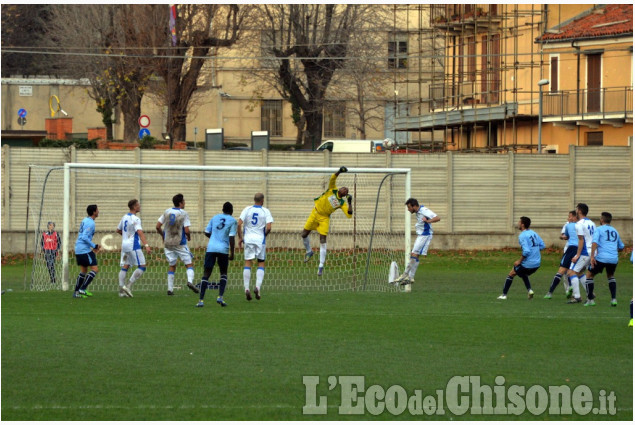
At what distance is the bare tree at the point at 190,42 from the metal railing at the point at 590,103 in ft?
45.4

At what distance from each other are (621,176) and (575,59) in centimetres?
1287

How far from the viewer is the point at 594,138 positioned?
4609 cm

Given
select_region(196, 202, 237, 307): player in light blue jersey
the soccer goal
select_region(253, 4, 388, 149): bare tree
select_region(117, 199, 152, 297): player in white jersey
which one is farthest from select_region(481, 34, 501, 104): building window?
select_region(196, 202, 237, 307): player in light blue jersey

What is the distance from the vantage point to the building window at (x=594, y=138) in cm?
4588

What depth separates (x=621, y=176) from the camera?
34562 millimetres

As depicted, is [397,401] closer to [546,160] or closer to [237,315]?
[237,315]

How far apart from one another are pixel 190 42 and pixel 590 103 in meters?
16.9

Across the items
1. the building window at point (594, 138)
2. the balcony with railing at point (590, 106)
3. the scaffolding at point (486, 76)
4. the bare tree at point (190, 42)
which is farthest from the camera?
the scaffolding at point (486, 76)

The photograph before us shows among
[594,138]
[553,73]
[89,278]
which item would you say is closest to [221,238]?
[89,278]

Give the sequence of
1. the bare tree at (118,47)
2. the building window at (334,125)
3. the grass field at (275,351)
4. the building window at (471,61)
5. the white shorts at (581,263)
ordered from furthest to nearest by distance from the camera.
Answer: the building window at (334,125), the building window at (471,61), the bare tree at (118,47), the white shorts at (581,263), the grass field at (275,351)

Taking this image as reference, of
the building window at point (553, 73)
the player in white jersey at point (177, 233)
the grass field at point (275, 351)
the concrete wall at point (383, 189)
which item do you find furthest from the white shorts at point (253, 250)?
the building window at point (553, 73)

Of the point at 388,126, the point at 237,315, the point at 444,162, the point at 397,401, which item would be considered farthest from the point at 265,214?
the point at 388,126

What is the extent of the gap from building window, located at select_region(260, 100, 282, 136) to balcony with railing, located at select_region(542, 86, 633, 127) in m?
24.9

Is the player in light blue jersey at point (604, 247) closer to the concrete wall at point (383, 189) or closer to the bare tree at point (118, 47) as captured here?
the concrete wall at point (383, 189)
